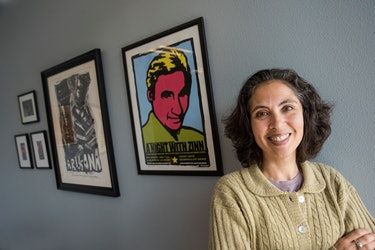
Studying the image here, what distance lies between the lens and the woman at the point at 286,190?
0.86 meters

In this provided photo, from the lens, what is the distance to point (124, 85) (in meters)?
1.58

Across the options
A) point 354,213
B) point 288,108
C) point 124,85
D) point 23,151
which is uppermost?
point 124,85

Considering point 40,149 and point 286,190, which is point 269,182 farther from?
point 40,149

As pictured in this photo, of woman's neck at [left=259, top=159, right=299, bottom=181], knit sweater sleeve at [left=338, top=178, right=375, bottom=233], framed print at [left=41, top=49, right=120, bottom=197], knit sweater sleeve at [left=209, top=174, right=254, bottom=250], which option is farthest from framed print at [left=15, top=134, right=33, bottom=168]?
knit sweater sleeve at [left=338, top=178, right=375, bottom=233]

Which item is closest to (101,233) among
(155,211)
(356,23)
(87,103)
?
(155,211)

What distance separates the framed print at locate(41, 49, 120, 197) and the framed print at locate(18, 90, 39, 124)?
0.23 metres

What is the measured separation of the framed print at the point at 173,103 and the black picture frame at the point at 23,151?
4.58 ft

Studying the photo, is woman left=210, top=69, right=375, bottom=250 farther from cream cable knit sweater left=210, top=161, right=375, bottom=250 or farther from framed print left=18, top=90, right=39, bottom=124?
framed print left=18, top=90, right=39, bottom=124

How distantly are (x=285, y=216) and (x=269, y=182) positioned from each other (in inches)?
4.6

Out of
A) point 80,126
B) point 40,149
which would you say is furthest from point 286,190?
point 40,149

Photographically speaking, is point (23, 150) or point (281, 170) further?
point (23, 150)

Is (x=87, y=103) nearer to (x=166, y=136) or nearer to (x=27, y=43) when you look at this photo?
(x=166, y=136)

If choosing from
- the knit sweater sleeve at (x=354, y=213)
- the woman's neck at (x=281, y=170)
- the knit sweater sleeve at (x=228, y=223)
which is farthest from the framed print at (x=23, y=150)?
the knit sweater sleeve at (x=354, y=213)

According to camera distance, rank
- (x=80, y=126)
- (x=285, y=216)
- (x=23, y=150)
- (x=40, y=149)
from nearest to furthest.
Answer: (x=285, y=216) → (x=80, y=126) → (x=40, y=149) → (x=23, y=150)
